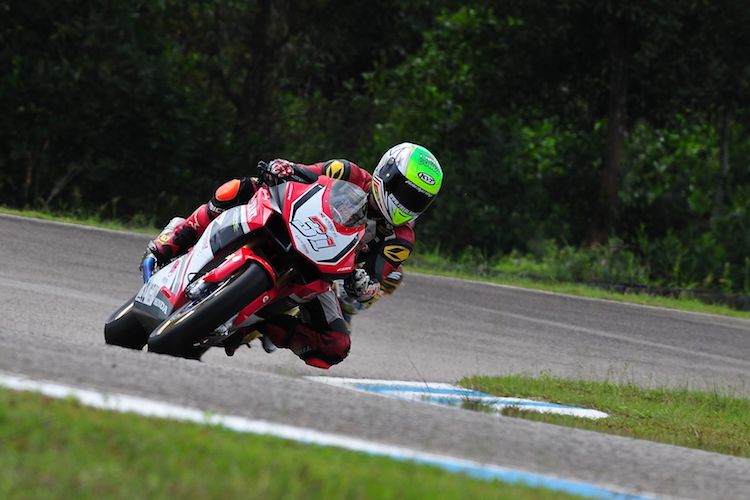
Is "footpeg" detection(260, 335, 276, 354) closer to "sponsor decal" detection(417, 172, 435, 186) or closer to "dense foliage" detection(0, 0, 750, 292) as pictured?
"sponsor decal" detection(417, 172, 435, 186)

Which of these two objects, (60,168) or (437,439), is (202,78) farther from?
(437,439)

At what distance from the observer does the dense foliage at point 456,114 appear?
67.4 feet

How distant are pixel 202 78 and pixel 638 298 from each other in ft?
36.4

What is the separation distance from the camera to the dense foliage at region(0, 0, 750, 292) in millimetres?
20547

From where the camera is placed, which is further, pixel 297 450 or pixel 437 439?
pixel 437 439

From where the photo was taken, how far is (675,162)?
23.5 meters

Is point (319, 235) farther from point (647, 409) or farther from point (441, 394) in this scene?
point (647, 409)

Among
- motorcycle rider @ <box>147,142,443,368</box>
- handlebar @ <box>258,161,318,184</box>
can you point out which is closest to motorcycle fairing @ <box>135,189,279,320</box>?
handlebar @ <box>258,161,318,184</box>

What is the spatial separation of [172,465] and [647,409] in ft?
17.7

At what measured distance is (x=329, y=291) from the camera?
6980 millimetres

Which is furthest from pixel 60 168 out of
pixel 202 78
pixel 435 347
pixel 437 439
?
pixel 437 439

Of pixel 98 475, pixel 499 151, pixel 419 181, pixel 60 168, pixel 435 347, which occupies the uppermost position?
pixel 98 475

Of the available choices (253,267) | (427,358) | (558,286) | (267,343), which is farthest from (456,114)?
(253,267)

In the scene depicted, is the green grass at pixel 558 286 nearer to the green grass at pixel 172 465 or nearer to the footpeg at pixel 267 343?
the footpeg at pixel 267 343
